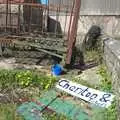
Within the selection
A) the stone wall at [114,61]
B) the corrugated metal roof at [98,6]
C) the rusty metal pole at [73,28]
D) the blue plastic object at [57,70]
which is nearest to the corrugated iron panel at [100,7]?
the corrugated metal roof at [98,6]

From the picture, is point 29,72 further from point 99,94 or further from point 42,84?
point 99,94

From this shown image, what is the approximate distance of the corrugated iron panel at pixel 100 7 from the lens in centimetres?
843

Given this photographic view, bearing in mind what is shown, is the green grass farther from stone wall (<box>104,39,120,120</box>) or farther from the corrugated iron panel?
the corrugated iron panel

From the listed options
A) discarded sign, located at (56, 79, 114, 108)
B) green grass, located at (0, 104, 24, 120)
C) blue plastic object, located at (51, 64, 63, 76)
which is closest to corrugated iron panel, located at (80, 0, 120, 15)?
blue plastic object, located at (51, 64, 63, 76)

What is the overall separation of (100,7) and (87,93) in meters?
2.90

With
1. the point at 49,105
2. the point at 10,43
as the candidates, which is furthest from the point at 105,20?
the point at 49,105

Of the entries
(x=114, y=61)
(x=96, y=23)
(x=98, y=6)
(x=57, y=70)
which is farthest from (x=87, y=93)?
(x=98, y=6)

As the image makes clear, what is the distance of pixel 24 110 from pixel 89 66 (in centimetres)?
205

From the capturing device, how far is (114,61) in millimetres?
6176

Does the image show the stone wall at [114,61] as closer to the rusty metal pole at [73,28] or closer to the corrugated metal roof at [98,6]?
the rusty metal pole at [73,28]

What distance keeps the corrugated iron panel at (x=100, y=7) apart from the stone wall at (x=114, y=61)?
55.3 inches

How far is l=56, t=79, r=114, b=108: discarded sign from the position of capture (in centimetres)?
585

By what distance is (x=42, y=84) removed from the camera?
636 cm

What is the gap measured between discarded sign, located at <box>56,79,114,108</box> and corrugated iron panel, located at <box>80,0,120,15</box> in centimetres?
242
